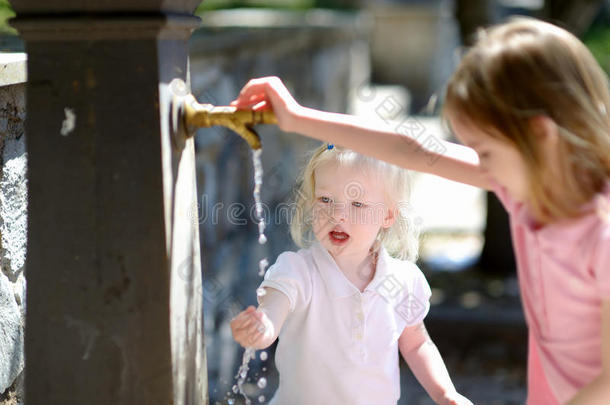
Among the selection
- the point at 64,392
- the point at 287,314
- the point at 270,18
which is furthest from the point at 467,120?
the point at 270,18

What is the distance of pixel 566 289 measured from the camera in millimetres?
1460

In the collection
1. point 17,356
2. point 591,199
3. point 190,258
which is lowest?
point 17,356

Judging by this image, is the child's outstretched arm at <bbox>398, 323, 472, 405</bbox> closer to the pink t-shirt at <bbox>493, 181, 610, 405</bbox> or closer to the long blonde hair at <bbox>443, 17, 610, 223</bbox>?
the pink t-shirt at <bbox>493, 181, 610, 405</bbox>

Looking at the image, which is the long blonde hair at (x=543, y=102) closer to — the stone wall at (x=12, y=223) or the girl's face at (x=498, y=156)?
the girl's face at (x=498, y=156)

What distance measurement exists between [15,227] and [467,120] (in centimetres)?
124

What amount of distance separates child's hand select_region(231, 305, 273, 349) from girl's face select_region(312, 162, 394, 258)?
0.89ft

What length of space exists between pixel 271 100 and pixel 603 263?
67 cm

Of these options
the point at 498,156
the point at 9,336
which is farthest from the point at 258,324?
the point at 9,336

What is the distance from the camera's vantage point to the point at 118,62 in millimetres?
1536

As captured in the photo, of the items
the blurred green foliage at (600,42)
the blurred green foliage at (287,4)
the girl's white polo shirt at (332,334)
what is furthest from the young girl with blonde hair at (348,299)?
the blurred green foliage at (287,4)

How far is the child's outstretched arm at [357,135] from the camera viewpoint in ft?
5.24

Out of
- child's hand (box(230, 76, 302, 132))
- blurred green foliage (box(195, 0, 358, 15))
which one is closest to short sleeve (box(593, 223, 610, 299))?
child's hand (box(230, 76, 302, 132))

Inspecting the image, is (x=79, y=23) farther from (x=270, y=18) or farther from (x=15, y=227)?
(x=270, y=18)

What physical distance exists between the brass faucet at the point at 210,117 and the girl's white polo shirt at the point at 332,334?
0.32 meters
